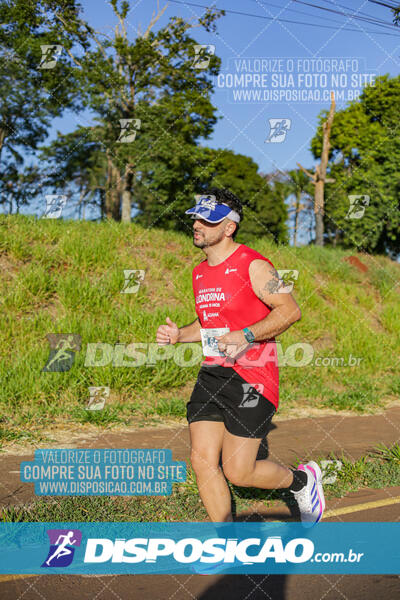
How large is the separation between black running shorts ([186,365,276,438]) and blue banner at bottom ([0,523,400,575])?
0.61m

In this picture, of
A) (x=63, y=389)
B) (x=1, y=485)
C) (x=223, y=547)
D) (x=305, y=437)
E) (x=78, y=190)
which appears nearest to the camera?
(x=223, y=547)

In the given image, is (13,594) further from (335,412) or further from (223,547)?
(335,412)

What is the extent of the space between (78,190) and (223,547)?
30592 millimetres

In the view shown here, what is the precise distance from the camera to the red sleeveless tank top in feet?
13.2

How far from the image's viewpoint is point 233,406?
3.91m

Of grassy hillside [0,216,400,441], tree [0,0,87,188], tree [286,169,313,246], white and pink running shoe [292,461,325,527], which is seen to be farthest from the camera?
tree [286,169,313,246]

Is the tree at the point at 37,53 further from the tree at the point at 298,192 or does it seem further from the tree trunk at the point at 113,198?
the tree at the point at 298,192

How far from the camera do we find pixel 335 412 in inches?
383

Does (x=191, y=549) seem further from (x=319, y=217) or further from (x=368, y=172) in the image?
(x=368, y=172)

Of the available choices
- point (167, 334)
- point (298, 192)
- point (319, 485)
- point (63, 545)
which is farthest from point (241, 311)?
point (298, 192)

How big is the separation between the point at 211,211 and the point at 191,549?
7.36 feet

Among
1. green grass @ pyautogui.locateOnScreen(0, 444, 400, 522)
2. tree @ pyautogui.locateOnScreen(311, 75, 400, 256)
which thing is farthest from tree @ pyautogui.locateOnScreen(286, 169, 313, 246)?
green grass @ pyautogui.locateOnScreen(0, 444, 400, 522)

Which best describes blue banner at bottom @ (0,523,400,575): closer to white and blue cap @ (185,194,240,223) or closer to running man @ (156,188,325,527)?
running man @ (156,188,325,527)

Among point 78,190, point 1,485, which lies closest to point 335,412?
point 1,485
